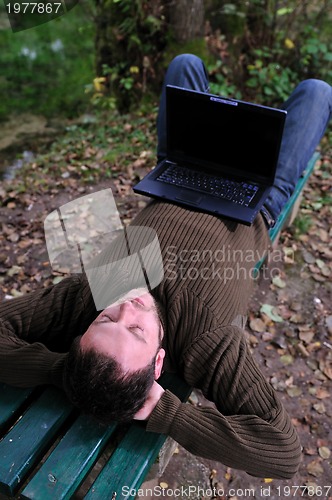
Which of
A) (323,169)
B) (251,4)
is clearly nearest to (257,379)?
(323,169)

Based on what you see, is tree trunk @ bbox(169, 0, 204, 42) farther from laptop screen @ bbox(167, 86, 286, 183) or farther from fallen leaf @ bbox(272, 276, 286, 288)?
fallen leaf @ bbox(272, 276, 286, 288)

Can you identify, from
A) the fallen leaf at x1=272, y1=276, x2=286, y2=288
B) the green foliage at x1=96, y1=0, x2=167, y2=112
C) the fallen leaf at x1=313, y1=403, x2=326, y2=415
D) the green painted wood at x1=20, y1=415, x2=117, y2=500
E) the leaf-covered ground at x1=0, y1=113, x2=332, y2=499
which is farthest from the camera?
the green foliage at x1=96, y1=0, x2=167, y2=112

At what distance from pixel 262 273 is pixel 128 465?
2339mm

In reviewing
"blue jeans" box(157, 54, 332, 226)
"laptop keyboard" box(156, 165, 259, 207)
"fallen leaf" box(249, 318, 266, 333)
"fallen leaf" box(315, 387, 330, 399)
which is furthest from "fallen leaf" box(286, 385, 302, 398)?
"laptop keyboard" box(156, 165, 259, 207)

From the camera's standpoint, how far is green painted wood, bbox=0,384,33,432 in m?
2.21

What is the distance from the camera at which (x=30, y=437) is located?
2.11m

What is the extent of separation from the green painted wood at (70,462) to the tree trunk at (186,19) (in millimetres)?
4940

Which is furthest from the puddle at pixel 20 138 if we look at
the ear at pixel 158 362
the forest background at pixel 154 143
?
the ear at pixel 158 362

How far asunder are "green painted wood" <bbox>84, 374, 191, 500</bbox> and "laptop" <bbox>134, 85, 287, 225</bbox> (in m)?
1.41

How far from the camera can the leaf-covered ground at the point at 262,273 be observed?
2898mm

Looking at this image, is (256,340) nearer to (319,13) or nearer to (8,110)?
(319,13)

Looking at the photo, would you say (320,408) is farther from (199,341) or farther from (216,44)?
(216,44)

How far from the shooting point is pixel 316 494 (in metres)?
2.79

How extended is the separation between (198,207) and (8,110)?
5.46m
